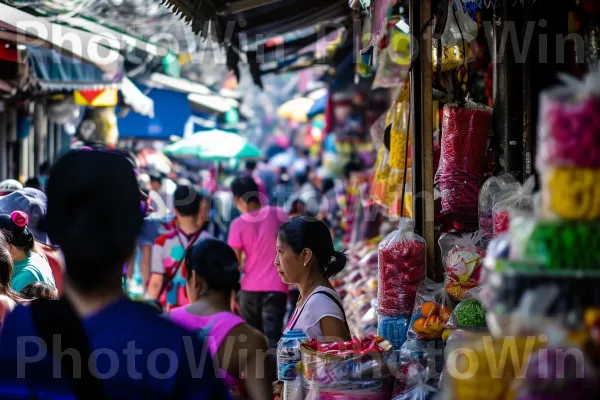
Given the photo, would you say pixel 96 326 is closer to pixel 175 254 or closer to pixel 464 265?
pixel 464 265

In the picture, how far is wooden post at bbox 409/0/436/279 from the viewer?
425 cm

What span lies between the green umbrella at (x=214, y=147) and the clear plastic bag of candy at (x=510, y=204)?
788cm

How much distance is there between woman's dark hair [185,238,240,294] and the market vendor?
0.53m

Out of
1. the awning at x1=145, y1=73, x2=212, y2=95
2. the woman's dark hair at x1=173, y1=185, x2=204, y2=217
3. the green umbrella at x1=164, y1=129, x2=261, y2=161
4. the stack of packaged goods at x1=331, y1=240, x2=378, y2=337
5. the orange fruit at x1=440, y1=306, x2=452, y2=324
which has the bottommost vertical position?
the stack of packaged goods at x1=331, y1=240, x2=378, y2=337

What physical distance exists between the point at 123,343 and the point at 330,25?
6.70 metres

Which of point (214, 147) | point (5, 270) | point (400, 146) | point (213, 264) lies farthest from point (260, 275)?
point (214, 147)

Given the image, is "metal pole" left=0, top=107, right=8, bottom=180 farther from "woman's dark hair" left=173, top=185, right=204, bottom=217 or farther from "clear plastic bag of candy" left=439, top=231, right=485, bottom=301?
"clear plastic bag of candy" left=439, top=231, right=485, bottom=301

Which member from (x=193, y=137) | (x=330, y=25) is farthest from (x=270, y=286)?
(x=193, y=137)

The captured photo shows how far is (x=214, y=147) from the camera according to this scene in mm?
11438

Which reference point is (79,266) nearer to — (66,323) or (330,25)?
(66,323)

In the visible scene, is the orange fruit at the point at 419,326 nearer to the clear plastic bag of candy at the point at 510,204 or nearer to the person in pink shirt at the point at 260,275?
the clear plastic bag of candy at the point at 510,204

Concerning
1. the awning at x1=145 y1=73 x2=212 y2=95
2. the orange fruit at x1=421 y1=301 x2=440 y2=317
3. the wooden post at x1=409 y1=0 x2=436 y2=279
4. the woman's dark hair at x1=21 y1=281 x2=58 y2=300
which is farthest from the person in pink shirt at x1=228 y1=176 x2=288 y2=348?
the awning at x1=145 y1=73 x2=212 y2=95

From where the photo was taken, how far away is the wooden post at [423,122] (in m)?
4.25

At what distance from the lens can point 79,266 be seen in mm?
2230
